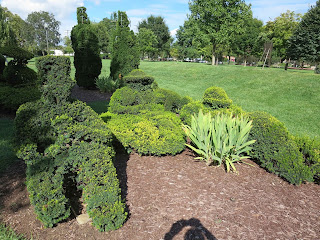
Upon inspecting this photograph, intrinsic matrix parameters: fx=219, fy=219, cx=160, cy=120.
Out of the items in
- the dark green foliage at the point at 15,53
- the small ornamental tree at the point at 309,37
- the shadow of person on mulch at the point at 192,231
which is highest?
the small ornamental tree at the point at 309,37

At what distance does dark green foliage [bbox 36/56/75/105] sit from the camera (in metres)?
3.03

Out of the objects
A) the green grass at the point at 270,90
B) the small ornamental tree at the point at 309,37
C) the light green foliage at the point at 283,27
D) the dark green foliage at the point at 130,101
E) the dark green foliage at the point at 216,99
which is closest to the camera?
the dark green foliage at the point at 130,101

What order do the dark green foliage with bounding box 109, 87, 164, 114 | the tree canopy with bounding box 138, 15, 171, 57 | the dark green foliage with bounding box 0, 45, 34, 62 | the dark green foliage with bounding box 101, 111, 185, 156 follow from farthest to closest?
the tree canopy with bounding box 138, 15, 171, 57 < the dark green foliage with bounding box 0, 45, 34, 62 < the dark green foliage with bounding box 109, 87, 164, 114 < the dark green foliage with bounding box 101, 111, 185, 156

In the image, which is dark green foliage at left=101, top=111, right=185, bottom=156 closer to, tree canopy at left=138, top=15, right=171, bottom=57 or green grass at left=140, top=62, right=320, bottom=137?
green grass at left=140, top=62, right=320, bottom=137

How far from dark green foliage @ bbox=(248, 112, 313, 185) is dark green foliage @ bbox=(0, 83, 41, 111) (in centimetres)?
683

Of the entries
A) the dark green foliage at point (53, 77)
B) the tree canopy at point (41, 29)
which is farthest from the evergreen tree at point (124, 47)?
the tree canopy at point (41, 29)

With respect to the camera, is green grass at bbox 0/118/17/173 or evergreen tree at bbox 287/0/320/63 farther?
evergreen tree at bbox 287/0/320/63

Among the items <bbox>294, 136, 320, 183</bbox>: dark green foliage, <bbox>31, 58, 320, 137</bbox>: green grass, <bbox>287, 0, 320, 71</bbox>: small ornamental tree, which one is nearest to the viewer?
<bbox>294, 136, 320, 183</bbox>: dark green foliage

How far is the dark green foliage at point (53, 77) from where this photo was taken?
3035mm

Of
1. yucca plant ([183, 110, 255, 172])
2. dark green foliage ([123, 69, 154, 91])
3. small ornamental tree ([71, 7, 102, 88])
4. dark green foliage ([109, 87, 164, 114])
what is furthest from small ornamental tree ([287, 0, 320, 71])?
yucca plant ([183, 110, 255, 172])

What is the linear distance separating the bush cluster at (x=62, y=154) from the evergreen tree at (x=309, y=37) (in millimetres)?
28676

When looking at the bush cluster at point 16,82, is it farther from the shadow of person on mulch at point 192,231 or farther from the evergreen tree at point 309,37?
the evergreen tree at point 309,37

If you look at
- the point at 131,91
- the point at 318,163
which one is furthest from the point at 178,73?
the point at 318,163

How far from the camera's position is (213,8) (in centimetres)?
2927
